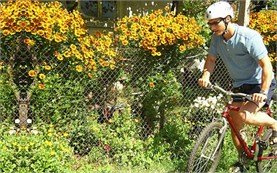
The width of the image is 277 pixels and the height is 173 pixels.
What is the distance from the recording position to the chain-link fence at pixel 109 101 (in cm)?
514

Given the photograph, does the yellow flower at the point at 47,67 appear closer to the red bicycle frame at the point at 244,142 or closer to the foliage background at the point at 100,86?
the foliage background at the point at 100,86

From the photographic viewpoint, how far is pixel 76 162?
17.0 feet

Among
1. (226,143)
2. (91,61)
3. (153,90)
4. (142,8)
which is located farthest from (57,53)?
(142,8)

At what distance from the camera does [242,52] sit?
428cm

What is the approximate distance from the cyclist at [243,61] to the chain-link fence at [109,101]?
38.2 inches

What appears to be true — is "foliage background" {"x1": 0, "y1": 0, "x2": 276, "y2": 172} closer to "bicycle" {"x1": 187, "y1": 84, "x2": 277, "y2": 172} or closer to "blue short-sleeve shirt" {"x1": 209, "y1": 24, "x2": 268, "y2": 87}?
"bicycle" {"x1": 187, "y1": 84, "x2": 277, "y2": 172}

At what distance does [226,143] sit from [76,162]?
1746 mm

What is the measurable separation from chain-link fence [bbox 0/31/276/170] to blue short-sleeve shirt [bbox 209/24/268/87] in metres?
1.06

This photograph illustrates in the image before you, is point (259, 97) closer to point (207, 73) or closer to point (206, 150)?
point (207, 73)

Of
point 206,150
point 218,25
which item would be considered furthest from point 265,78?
point 206,150

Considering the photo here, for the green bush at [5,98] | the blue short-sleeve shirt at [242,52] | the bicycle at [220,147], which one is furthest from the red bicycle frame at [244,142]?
the green bush at [5,98]

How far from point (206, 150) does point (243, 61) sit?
97 centimetres

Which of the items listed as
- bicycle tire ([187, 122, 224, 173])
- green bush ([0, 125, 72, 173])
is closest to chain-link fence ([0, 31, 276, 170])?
green bush ([0, 125, 72, 173])

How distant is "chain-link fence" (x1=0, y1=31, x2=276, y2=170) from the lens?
5137mm
